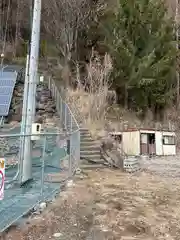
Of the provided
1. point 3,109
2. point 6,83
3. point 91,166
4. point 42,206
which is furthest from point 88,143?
point 6,83

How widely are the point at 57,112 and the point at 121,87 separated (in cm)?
491

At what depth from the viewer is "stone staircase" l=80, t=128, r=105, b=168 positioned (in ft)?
50.9

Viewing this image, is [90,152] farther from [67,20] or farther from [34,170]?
[67,20]

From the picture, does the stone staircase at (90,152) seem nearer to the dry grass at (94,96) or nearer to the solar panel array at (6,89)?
the dry grass at (94,96)

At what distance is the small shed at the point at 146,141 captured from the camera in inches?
788

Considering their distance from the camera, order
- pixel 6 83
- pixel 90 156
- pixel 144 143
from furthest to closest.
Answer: pixel 6 83, pixel 144 143, pixel 90 156

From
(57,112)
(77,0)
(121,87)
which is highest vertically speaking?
(77,0)

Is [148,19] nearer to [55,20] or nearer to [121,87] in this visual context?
[121,87]

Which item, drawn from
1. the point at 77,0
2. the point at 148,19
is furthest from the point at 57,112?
the point at 77,0

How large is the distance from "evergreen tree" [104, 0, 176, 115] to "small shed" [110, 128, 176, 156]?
13.6 feet

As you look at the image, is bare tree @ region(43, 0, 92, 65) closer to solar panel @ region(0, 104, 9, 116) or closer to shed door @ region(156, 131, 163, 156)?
solar panel @ region(0, 104, 9, 116)

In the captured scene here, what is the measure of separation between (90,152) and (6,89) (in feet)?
29.4

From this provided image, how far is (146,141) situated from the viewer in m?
20.5

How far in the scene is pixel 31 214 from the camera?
7.50 metres
